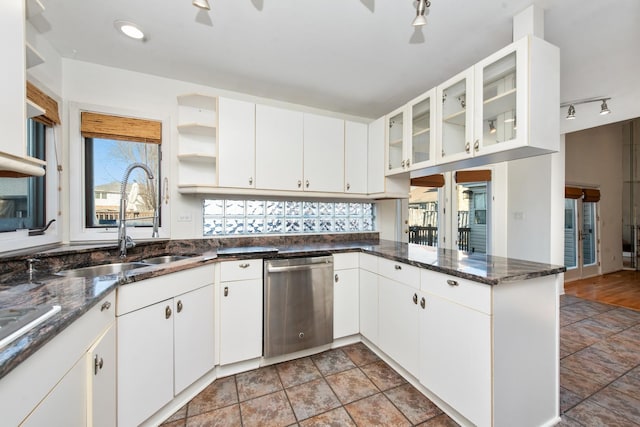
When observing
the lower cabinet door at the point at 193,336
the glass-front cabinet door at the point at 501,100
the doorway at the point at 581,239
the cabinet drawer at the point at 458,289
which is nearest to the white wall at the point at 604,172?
the doorway at the point at 581,239

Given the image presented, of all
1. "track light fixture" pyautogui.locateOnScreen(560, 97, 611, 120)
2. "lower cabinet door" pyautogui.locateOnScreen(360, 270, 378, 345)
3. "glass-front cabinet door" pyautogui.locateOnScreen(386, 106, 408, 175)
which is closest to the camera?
"lower cabinet door" pyautogui.locateOnScreen(360, 270, 378, 345)

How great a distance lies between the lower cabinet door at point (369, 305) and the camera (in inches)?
88.9

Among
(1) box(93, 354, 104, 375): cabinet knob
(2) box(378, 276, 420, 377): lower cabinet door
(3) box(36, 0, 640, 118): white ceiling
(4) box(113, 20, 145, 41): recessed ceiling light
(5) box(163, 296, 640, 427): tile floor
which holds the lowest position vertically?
(5) box(163, 296, 640, 427): tile floor

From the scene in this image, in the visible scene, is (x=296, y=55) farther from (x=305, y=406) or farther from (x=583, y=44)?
(x=305, y=406)

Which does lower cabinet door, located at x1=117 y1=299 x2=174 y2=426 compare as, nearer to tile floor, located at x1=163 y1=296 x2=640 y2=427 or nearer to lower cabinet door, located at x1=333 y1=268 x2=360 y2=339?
tile floor, located at x1=163 y1=296 x2=640 y2=427

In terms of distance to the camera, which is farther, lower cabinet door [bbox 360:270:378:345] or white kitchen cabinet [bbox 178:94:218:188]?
white kitchen cabinet [bbox 178:94:218:188]

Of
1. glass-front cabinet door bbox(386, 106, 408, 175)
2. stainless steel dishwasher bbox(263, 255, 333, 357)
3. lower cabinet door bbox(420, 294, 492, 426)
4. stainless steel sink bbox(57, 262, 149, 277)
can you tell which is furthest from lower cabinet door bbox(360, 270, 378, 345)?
stainless steel sink bbox(57, 262, 149, 277)

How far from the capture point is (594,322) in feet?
9.73

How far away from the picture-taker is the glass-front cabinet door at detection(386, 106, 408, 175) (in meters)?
2.52

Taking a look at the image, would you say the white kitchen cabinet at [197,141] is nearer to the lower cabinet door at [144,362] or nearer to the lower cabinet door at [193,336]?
the lower cabinet door at [193,336]

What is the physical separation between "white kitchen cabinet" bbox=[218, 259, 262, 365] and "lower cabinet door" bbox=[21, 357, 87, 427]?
3.31 ft

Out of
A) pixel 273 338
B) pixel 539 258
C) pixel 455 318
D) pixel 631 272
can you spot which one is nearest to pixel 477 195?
pixel 539 258

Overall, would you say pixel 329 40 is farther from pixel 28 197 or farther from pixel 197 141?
pixel 28 197

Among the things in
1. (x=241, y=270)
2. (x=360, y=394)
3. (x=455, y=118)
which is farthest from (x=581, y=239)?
(x=241, y=270)
